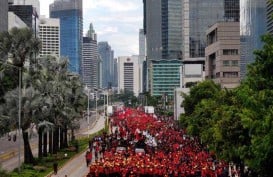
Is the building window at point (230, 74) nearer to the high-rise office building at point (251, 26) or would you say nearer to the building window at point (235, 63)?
the building window at point (235, 63)

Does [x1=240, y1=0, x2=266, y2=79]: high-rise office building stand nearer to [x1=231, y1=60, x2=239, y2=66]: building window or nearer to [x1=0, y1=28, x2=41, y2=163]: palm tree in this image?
[x1=231, y1=60, x2=239, y2=66]: building window

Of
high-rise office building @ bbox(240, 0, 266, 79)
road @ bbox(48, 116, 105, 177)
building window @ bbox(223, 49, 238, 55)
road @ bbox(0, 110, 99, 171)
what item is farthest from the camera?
high-rise office building @ bbox(240, 0, 266, 79)

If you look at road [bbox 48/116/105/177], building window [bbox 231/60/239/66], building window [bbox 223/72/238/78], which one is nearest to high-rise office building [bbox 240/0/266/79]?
building window [bbox 231/60/239/66]

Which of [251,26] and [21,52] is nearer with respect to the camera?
[21,52]

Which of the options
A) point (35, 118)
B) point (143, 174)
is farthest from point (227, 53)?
point (143, 174)

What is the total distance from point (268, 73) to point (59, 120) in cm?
3622

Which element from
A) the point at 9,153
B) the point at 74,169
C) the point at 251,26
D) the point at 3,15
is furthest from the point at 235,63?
the point at 74,169

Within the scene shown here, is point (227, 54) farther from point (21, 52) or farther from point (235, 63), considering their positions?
point (21, 52)

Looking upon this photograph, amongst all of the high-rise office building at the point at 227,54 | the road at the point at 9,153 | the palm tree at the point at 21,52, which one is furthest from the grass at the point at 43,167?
the high-rise office building at the point at 227,54

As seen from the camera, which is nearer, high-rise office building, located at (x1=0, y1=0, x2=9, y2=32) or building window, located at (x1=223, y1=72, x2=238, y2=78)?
building window, located at (x1=223, y1=72, x2=238, y2=78)

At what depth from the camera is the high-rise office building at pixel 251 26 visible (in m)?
146

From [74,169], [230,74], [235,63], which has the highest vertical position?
[235,63]

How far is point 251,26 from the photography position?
15050 cm

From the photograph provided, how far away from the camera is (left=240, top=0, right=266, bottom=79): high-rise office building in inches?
5737
